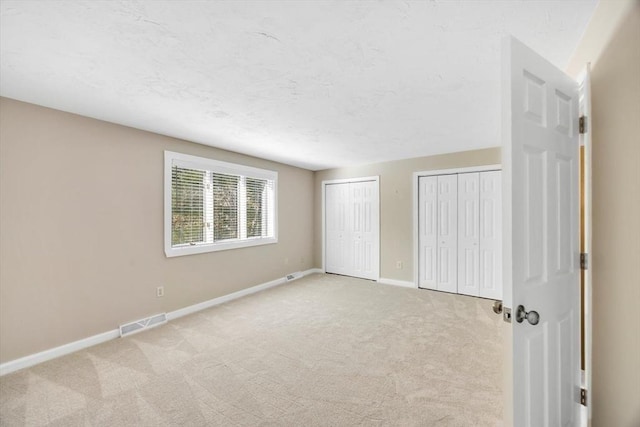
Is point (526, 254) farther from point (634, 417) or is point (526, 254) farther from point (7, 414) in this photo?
point (7, 414)

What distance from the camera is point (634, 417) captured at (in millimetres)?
955

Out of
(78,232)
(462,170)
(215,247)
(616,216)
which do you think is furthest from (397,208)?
(78,232)

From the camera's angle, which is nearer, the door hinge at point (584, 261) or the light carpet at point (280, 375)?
the door hinge at point (584, 261)

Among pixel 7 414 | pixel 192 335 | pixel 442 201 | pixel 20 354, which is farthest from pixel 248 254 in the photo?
pixel 442 201

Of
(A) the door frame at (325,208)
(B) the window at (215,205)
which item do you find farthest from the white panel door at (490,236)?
(B) the window at (215,205)

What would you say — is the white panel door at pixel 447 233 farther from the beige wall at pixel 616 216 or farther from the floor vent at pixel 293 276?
the beige wall at pixel 616 216

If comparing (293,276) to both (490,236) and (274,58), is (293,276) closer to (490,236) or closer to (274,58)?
(490,236)

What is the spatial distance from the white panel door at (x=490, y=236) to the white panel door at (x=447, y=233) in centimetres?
36

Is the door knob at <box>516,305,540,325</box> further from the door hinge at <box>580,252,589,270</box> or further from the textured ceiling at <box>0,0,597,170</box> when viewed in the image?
the textured ceiling at <box>0,0,597,170</box>

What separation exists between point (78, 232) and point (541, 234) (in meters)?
3.66

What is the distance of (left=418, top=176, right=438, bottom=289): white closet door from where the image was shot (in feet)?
14.6

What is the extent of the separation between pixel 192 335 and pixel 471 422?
8.60 feet

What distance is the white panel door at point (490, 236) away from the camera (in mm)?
3928

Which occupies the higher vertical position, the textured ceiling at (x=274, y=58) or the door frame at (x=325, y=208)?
the textured ceiling at (x=274, y=58)
